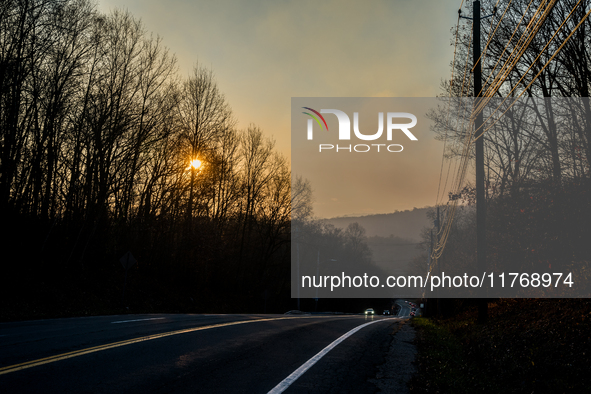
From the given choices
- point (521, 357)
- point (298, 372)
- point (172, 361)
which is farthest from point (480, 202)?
point (172, 361)

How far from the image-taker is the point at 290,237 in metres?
44.8

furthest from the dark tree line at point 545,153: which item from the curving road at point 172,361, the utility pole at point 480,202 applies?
the curving road at point 172,361

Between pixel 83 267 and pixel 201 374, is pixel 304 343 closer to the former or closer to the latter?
pixel 201 374

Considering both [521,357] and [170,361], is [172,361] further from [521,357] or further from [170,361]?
[521,357]

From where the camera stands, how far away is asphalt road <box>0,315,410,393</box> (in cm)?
523

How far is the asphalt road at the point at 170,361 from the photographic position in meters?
5.23

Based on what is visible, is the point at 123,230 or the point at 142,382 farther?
the point at 123,230

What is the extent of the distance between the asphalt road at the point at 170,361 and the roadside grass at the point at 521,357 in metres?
1.22

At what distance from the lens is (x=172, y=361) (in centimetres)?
661

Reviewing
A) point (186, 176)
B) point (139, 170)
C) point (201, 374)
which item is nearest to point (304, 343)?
point (201, 374)

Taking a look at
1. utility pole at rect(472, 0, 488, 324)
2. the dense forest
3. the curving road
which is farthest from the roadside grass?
the dense forest

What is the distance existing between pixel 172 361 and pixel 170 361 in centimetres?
3

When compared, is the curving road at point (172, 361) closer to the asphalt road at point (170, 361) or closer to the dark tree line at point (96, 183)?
the asphalt road at point (170, 361)

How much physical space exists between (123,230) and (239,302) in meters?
14.9
